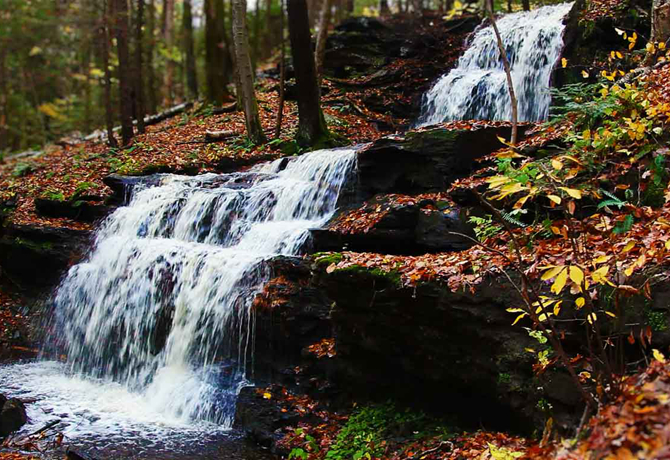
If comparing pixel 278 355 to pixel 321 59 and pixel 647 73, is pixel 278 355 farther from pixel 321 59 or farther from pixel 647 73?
pixel 321 59

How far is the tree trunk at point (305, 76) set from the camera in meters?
12.5

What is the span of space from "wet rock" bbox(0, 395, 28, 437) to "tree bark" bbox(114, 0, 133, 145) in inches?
443

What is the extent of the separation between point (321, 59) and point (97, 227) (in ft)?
32.3

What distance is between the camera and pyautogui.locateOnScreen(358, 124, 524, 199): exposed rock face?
29.3 ft

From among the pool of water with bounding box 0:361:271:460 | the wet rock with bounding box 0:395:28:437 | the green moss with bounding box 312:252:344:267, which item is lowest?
the pool of water with bounding box 0:361:271:460

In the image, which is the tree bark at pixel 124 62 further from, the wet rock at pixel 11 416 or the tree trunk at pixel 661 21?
the tree trunk at pixel 661 21

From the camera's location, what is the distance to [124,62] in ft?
54.1

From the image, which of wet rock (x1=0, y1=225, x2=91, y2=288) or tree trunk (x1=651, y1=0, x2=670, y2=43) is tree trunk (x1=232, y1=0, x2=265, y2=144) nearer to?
wet rock (x1=0, y1=225, x2=91, y2=288)

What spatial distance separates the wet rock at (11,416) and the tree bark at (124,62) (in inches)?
443

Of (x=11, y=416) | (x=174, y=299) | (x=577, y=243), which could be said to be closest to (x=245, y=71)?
(x=174, y=299)

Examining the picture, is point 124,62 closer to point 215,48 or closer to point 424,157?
point 215,48

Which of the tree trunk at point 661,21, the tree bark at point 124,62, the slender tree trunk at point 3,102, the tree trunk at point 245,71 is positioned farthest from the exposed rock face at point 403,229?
the slender tree trunk at point 3,102

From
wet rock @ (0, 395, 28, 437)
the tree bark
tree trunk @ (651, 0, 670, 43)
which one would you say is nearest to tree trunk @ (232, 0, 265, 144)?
the tree bark

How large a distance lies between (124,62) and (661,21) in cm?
1392
